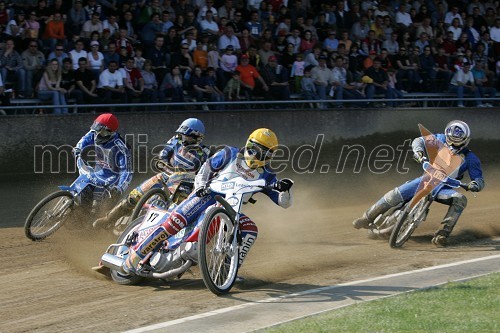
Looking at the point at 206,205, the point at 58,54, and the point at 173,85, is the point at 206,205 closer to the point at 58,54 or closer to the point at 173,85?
the point at 58,54

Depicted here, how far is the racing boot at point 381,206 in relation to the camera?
14.5m

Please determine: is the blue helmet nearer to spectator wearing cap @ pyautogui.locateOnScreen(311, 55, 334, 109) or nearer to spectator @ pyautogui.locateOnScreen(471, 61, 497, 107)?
spectator wearing cap @ pyautogui.locateOnScreen(311, 55, 334, 109)

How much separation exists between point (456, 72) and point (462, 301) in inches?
632

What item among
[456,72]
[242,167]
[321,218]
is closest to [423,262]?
[242,167]

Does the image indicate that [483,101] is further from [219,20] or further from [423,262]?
[423,262]

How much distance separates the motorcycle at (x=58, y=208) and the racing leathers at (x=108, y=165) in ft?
0.36

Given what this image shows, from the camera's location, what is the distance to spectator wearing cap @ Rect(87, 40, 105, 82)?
19.7 meters

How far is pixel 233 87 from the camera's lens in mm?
21438

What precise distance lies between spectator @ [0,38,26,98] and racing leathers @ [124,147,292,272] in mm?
8882

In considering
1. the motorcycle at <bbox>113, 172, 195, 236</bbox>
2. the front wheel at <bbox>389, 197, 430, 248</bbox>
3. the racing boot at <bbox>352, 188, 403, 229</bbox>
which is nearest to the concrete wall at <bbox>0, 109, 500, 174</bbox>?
the motorcycle at <bbox>113, 172, 195, 236</bbox>

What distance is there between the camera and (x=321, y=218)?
17531mm

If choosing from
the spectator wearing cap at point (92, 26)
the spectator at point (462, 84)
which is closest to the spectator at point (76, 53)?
the spectator wearing cap at point (92, 26)

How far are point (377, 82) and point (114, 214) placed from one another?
36.8ft

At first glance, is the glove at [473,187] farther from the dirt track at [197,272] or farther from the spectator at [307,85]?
the spectator at [307,85]
